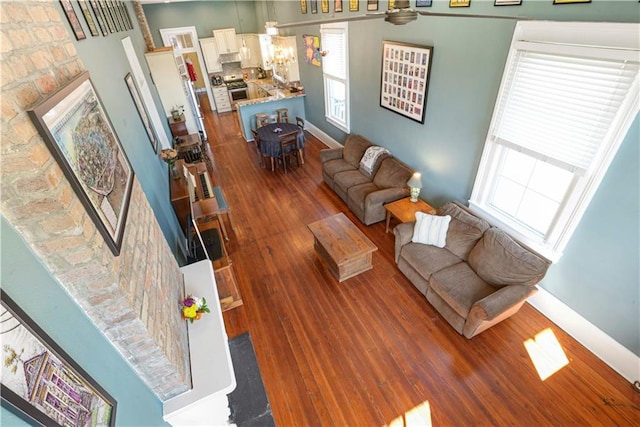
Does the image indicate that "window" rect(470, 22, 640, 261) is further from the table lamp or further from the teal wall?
the teal wall

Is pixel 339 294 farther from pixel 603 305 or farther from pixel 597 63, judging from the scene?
pixel 597 63

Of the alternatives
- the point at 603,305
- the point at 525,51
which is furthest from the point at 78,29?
the point at 603,305

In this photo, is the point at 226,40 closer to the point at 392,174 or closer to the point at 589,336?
the point at 392,174

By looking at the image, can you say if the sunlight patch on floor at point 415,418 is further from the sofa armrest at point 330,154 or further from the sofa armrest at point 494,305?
the sofa armrest at point 330,154

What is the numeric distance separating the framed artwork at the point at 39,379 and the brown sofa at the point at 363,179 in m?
3.65

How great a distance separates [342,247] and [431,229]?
106 cm

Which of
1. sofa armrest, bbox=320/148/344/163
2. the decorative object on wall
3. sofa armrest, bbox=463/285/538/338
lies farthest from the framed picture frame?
the decorative object on wall

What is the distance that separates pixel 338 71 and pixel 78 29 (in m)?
4.42

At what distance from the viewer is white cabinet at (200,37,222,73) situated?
9.13 metres

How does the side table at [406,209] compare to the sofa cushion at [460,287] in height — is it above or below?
above

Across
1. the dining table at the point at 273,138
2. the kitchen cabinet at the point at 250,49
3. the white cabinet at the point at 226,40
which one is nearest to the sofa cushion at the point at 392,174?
the dining table at the point at 273,138

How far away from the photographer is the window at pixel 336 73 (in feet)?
17.2

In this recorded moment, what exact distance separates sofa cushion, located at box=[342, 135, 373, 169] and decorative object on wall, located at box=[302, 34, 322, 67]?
7.23 ft

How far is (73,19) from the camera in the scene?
6.79ft
